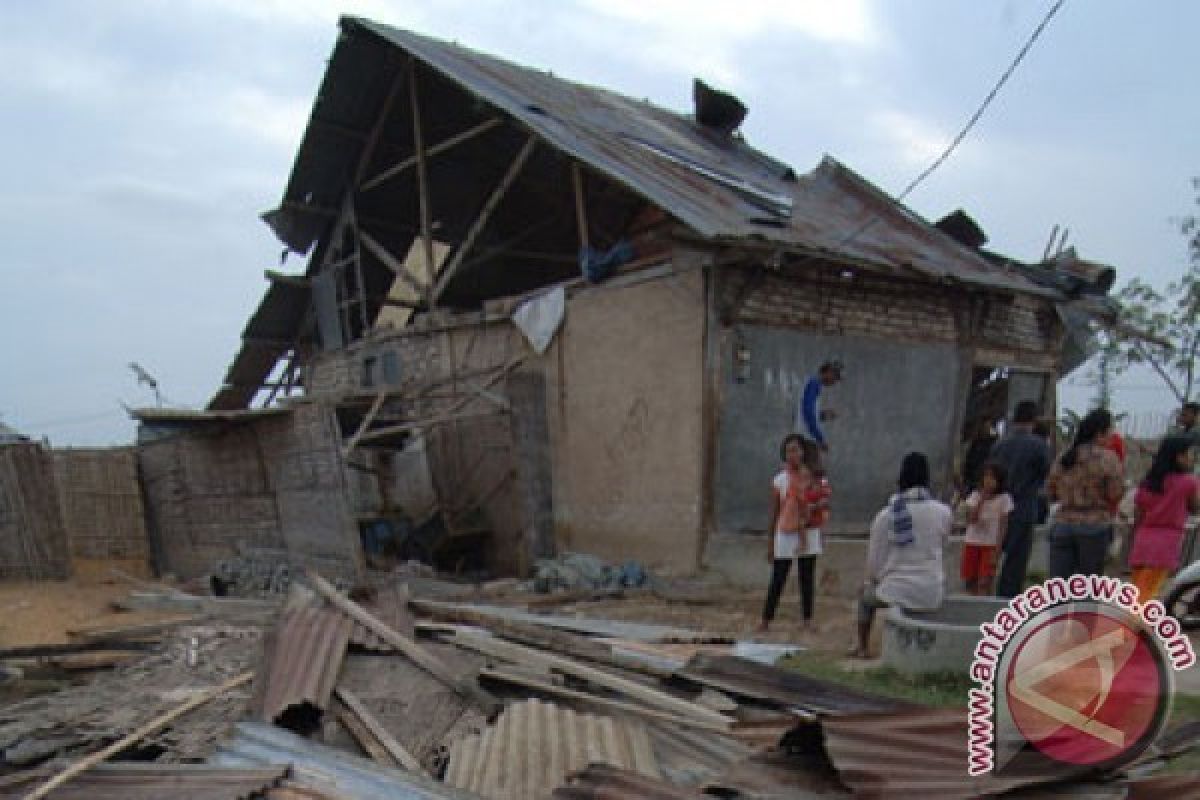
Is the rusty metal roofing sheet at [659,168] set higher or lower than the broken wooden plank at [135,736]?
higher

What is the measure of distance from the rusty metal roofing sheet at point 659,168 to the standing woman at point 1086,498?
320 centimetres

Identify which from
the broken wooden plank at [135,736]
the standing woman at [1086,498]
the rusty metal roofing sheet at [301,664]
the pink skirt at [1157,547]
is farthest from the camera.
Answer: the pink skirt at [1157,547]

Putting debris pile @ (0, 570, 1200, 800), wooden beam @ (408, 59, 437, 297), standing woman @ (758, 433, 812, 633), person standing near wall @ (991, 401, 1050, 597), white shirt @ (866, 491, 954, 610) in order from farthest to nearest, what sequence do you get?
wooden beam @ (408, 59, 437, 297)
person standing near wall @ (991, 401, 1050, 597)
standing woman @ (758, 433, 812, 633)
white shirt @ (866, 491, 954, 610)
debris pile @ (0, 570, 1200, 800)

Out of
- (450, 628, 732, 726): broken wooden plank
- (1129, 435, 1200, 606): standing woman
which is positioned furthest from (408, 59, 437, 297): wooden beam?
(1129, 435, 1200, 606): standing woman

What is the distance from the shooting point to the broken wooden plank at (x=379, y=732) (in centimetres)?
357

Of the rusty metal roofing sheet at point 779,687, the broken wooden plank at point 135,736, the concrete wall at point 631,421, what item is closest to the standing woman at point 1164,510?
the rusty metal roofing sheet at point 779,687

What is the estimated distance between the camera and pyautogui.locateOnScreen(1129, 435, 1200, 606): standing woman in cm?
567

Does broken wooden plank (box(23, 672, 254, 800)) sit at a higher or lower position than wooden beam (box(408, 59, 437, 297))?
lower

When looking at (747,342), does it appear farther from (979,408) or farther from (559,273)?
(979,408)

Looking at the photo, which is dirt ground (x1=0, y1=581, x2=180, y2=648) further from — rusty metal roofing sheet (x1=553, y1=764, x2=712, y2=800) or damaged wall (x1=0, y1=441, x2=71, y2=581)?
rusty metal roofing sheet (x1=553, y1=764, x2=712, y2=800)

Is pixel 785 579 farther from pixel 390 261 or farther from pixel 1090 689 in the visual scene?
pixel 390 261

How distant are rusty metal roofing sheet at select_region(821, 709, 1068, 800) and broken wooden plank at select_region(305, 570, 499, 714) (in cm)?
190

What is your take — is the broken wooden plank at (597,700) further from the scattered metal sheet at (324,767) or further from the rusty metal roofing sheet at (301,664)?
the scattered metal sheet at (324,767)

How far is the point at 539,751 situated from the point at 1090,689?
2.03 meters
